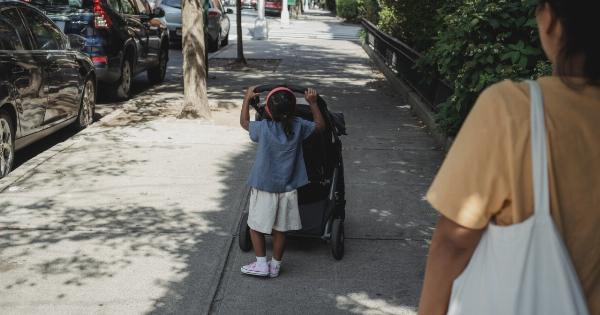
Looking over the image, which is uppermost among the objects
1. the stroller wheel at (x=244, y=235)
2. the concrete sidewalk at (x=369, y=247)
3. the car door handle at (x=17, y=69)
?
the car door handle at (x=17, y=69)

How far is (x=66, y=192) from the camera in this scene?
6.79 m

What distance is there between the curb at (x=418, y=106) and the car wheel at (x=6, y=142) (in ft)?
15.6

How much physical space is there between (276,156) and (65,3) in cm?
866

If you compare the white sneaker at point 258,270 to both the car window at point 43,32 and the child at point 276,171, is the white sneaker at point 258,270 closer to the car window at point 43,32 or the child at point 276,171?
the child at point 276,171

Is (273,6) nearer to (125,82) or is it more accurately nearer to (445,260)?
(125,82)

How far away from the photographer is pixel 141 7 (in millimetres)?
14609

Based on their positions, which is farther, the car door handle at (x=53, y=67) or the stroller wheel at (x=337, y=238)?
the car door handle at (x=53, y=67)

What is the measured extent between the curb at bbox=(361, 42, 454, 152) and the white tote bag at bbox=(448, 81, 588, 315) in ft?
22.5

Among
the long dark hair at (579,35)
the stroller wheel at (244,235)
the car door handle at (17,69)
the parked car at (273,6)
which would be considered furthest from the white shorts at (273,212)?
the parked car at (273,6)

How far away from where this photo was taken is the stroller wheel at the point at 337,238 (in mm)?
5285

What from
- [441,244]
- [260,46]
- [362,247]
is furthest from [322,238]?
[260,46]

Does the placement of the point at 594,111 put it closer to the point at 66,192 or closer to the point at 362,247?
the point at 362,247

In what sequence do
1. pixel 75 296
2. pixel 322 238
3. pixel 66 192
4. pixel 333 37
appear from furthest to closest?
pixel 333 37 < pixel 66 192 < pixel 322 238 < pixel 75 296

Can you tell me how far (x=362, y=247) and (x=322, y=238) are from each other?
46cm
